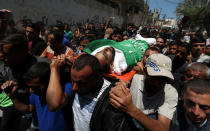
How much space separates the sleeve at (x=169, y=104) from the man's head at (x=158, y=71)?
8cm

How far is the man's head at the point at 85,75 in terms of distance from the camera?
116cm

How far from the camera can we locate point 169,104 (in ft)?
4.06

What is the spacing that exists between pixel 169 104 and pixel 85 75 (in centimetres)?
79

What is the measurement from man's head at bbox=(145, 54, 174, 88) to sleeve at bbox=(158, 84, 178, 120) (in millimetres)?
82

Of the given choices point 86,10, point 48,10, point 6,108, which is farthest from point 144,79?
point 86,10

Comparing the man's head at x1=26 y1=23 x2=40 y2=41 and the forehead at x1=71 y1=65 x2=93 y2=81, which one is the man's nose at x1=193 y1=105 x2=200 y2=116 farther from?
the man's head at x1=26 y1=23 x2=40 y2=41

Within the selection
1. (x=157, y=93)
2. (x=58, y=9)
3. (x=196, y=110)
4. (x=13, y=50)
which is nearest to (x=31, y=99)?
(x=13, y=50)

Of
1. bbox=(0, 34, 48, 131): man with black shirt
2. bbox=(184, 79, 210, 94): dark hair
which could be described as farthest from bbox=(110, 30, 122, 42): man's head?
bbox=(184, 79, 210, 94): dark hair

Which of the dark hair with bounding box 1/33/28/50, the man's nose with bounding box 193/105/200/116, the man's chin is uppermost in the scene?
the dark hair with bounding box 1/33/28/50

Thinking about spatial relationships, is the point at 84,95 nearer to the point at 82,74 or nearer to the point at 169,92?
the point at 82,74

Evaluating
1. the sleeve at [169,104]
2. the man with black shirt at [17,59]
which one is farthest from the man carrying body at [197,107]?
the man with black shirt at [17,59]

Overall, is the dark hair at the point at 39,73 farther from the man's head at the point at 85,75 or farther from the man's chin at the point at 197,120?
the man's chin at the point at 197,120

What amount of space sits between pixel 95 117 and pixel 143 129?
0.35m

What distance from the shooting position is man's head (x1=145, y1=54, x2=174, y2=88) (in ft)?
4.22
